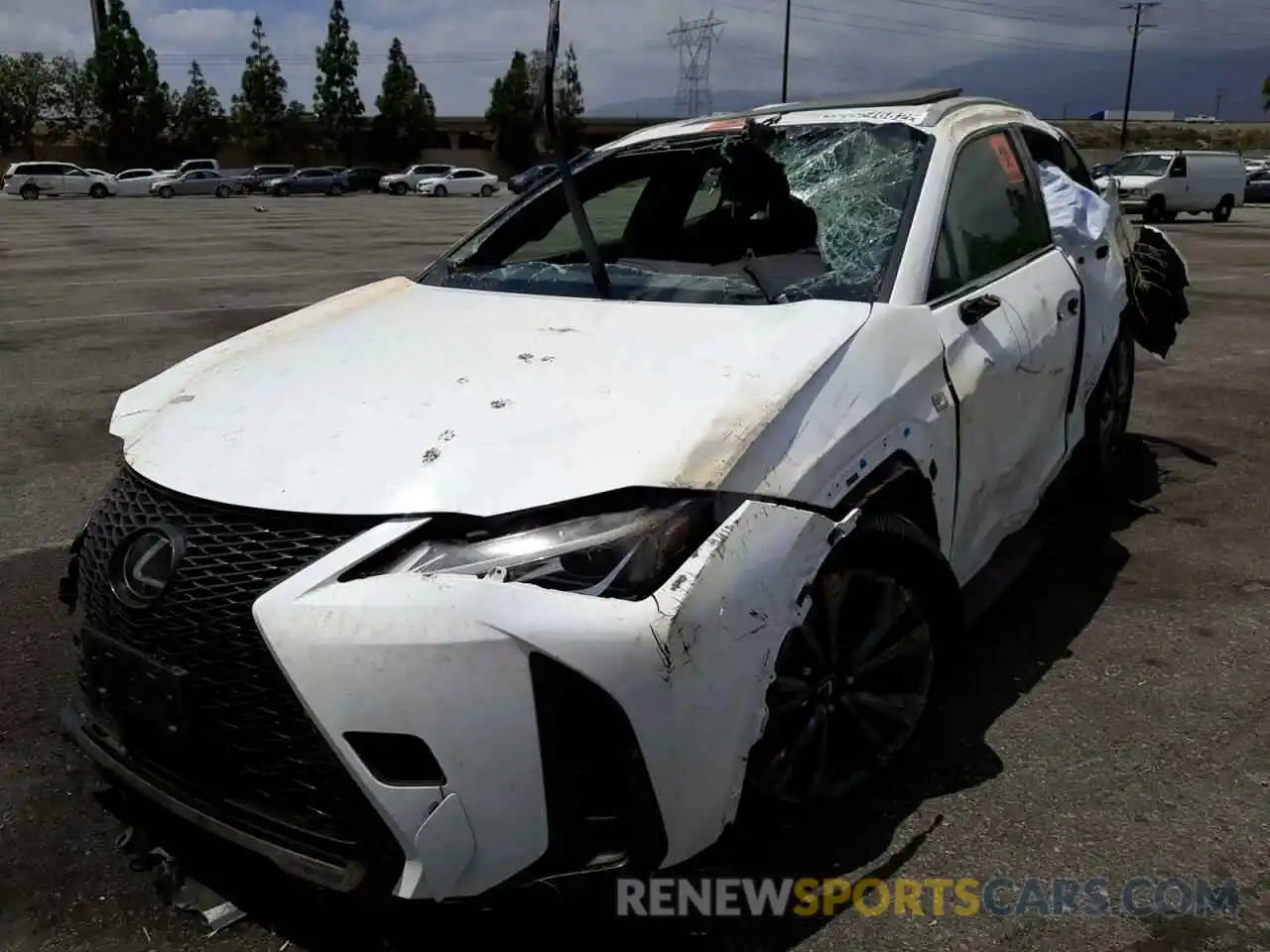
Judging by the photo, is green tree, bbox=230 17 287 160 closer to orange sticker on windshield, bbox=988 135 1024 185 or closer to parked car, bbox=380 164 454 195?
parked car, bbox=380 164 454 195

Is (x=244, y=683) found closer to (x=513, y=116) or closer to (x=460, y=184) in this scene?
(x=460, y=184)

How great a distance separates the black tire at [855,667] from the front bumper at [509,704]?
0.27m

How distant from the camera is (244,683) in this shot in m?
2.09

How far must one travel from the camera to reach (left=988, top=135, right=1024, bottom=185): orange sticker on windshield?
12.8 ft

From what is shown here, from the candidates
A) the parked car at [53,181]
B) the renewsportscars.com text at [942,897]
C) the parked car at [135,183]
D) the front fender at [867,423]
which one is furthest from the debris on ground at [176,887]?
the parked car at [135,183]

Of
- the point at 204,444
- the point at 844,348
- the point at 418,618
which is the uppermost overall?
the point at 844,348

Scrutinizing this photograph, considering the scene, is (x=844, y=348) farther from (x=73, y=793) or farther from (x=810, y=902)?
(x=73, y=793)

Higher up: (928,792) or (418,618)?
(418,618)

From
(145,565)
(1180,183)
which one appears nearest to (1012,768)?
(145,565)

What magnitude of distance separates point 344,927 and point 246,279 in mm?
13252

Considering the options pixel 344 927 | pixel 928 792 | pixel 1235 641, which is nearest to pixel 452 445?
pixel 344 927

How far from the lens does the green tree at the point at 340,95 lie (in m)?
77.6

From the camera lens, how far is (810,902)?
2.46m

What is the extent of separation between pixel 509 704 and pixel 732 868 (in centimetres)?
90
